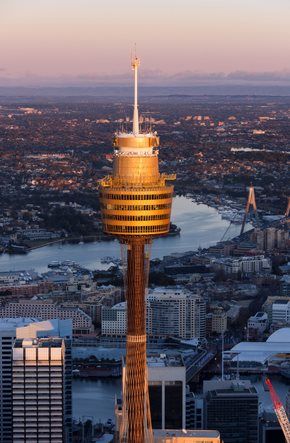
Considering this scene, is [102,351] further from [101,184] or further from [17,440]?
[101,184]

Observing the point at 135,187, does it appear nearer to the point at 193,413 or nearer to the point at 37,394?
the point at 37,394

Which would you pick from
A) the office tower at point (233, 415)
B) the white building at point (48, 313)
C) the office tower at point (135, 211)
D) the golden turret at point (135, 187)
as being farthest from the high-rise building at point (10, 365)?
the white building at point (48, 313)

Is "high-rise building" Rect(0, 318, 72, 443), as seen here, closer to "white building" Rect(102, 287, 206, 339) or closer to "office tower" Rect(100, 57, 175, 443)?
"office tower" Rect(100, 57, 175, 443)

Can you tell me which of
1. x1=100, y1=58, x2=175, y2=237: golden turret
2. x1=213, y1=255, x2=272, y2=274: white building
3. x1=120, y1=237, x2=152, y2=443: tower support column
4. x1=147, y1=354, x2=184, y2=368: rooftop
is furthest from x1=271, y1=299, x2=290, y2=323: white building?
x1=100, y1=58, x2=175, y2=237: golden turret

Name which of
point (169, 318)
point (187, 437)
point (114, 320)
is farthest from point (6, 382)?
point (169, 318)

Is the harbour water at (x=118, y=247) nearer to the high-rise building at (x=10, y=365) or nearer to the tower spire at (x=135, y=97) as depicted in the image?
the high-rise building at (x=10, y=365)

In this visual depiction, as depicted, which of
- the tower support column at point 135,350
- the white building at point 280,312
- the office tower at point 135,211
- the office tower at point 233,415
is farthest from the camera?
the white building at point 280,312

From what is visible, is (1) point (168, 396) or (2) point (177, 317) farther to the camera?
(2) point (177, 317)
